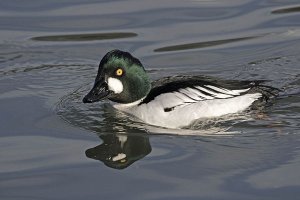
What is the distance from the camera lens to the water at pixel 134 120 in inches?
355

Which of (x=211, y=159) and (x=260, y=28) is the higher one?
(x=260, y=28)

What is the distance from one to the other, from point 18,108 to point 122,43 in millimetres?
3274

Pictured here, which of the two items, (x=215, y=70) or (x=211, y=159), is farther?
(x=215, y=70)

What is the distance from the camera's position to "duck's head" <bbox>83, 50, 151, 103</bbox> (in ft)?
36.4

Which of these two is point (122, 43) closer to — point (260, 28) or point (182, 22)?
point (182, 22)

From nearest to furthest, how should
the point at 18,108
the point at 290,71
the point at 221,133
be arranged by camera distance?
1. the point at 221,133
2. the point at 18,108
3. the point at 290,71

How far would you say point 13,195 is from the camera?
350 inches

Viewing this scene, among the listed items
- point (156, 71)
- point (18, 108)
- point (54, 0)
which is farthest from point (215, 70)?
point (54, 0)

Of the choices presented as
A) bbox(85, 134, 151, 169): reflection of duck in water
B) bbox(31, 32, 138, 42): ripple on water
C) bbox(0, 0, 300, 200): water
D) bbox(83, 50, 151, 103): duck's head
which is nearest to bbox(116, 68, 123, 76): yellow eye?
bbox(83, 50, 151, 103): duck's head

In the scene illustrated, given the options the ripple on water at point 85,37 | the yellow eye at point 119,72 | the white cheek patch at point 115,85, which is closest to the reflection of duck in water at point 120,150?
the white cheek patch at point 115,85

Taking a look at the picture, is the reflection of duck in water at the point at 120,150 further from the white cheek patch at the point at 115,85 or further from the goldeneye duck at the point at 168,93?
the white cheek patch at the point at 115,85

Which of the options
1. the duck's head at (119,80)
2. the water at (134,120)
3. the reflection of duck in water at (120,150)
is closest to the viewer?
the water at (134,120)

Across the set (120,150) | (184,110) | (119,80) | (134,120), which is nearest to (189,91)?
(184,110)

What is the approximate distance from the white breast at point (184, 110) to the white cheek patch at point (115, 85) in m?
0.31
